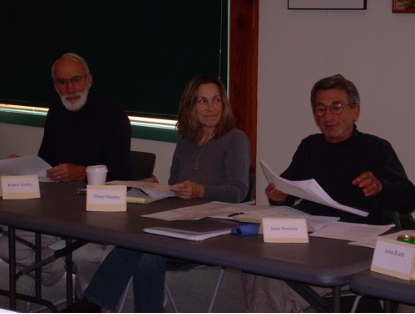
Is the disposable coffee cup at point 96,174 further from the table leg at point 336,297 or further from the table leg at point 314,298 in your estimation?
the table leg at point 336,297

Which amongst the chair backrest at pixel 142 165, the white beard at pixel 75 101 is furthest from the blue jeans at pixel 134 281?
the white beard at pixel 75 101

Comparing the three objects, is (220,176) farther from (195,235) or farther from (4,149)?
(4,149)


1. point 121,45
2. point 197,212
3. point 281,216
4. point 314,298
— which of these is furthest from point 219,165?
point 121,45

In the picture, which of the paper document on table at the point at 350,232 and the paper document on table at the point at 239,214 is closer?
the paper document on table at the point at 350,232

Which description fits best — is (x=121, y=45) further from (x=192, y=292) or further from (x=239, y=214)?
(x=239, y=214)

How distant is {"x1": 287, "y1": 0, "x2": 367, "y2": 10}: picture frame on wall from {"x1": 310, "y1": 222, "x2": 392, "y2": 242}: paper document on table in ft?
6.05

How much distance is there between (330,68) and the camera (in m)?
3.63

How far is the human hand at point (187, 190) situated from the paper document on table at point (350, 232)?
2.22ft

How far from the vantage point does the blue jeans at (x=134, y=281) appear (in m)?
2.29

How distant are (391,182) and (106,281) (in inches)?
47.1

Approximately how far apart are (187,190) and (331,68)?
1.56m

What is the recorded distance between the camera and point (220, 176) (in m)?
2.87

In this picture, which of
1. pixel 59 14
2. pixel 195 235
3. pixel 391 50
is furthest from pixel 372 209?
pixel 59 14

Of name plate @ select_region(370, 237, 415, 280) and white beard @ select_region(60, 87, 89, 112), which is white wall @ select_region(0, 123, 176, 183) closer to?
white beard @ select_region(60, 87, 89, 112)
